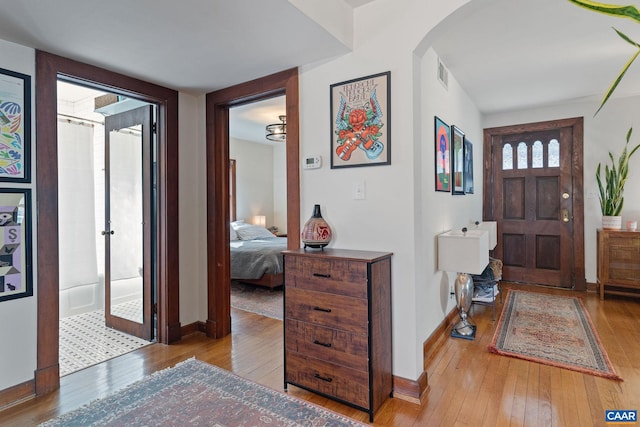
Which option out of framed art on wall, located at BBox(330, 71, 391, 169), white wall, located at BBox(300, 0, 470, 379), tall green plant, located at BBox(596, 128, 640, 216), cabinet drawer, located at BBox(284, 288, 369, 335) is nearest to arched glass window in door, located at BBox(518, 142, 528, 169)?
tall green plant, located at BBox(596, 128, 640, 216)

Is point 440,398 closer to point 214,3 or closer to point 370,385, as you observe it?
point 370,385

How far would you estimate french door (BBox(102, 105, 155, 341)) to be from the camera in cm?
318

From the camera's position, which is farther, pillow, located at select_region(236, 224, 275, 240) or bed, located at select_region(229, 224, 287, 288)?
pillow, located at select_region(236, 224, 275, 240)

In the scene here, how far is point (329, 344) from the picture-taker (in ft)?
6.51

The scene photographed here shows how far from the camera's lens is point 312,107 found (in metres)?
2.46

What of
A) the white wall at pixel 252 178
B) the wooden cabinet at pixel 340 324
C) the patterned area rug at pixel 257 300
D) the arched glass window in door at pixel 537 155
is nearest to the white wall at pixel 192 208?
the patterned area rug at pixel 257 300

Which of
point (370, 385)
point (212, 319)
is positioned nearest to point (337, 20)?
point (370, 385)

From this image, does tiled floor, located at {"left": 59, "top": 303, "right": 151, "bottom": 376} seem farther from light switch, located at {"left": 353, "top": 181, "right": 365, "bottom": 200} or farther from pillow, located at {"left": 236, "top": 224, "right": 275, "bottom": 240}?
pillow, located at {"left": 236, "top": 224, "right": 275, "bottom": 240}

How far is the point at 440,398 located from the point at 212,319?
6.60ft

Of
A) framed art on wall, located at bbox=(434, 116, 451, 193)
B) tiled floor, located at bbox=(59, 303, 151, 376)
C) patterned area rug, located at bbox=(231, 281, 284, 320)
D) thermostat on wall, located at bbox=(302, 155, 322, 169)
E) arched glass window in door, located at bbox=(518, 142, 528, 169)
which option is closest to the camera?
thermostat on wall, located at bbox=(302, 155, 322, 169)

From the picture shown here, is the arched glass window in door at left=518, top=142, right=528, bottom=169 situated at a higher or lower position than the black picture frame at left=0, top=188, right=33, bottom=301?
higher

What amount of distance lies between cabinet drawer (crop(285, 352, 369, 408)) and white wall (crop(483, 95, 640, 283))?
13.6 ft

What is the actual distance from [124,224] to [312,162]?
204cm

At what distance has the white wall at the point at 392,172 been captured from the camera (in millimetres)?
2053
